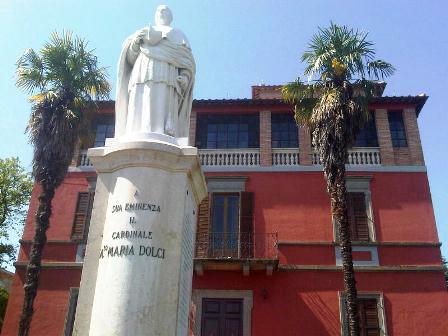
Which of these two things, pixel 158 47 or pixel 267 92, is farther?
pixel 267 92

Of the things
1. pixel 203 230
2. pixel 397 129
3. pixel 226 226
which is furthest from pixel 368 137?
pixel 203 230

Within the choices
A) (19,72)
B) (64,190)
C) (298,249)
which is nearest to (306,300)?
(298,249)

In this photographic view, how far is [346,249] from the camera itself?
12.9 metres

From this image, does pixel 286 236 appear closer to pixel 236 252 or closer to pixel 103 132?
pixel 236 252

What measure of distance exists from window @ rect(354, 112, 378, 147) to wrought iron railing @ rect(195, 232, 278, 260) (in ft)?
16.6

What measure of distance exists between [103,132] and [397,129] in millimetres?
11391

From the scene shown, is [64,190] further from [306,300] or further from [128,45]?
[128,45]

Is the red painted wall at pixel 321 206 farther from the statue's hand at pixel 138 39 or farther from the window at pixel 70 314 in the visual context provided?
the statue's hand at pixel 138 39

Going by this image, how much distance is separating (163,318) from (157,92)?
3100 millimetres

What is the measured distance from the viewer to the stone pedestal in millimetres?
5617

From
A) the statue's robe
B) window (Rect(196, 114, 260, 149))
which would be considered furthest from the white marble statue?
window (Rect(196, 114, 260, 149))

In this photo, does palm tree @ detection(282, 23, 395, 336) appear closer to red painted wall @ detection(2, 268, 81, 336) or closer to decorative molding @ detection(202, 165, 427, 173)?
decorative molding @ detection(202, 165, 427, 173)

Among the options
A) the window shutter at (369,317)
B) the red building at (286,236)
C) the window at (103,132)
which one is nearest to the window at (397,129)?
the red building at (286,236)

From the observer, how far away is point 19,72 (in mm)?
15203
